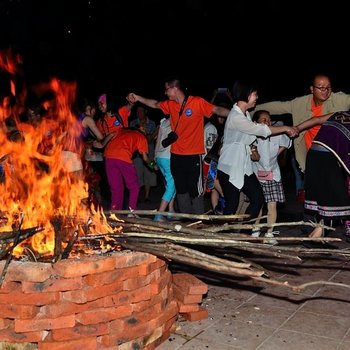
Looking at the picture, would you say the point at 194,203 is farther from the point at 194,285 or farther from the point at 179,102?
the point at 194,285

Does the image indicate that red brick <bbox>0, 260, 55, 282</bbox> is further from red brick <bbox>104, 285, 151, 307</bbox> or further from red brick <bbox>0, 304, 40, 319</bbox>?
red brick <bbox>104, 285, 151, 307</bbox>

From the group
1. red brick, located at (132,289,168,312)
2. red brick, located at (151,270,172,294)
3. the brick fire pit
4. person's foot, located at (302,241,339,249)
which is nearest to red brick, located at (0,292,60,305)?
the brick fire pit

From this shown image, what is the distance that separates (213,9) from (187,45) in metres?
1.72

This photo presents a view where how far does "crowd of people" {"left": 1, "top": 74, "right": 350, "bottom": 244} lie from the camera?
6422mm

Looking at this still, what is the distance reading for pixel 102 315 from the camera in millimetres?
3441

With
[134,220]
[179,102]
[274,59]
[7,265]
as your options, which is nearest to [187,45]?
[274,59]

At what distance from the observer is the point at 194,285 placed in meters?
4.22

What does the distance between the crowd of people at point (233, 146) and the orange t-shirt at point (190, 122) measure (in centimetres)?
1

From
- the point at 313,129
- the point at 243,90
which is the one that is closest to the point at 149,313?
the point at 243,90

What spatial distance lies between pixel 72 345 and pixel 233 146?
3.82 m

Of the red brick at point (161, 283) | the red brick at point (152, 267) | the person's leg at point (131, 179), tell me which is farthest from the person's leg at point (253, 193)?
the red brick at point (152, 267)

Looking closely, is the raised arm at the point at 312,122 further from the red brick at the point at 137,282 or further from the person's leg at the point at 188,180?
the red brick at the point at 137,282

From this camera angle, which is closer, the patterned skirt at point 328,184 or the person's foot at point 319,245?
the patterned skirt at point 328,184

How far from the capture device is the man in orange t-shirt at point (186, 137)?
23.2ft
